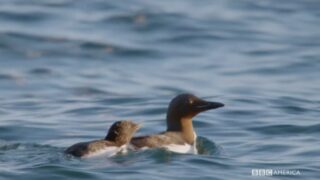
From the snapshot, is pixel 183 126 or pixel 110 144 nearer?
pixel 110 144

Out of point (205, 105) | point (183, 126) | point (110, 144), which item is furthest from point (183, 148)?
point (110, 144)

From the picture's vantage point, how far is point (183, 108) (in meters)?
14.7

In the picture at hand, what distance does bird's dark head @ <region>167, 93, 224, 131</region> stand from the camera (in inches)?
577

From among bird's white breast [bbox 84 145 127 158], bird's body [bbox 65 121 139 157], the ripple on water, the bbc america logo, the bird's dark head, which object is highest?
the bird's dark head

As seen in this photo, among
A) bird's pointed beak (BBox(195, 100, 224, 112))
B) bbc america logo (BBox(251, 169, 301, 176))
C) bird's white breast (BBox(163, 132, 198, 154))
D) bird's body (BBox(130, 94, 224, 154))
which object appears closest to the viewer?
bbc america logo (BBox(251, 169, 301, 176))

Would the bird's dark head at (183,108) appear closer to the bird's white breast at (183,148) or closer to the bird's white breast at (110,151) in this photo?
the bird's white breast at (183,148)

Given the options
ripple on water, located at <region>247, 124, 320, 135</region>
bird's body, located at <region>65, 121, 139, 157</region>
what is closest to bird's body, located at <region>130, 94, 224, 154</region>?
bird's body, located at <region>65, 121, 139, 157</region>

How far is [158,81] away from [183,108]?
6258mm

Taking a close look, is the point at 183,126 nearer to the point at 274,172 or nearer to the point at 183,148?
the point at 183,148

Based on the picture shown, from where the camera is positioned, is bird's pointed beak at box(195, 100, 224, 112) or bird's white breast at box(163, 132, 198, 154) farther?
bird's pointed beak at box(195, 100, 224, 112)

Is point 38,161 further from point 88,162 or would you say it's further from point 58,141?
point 58,141

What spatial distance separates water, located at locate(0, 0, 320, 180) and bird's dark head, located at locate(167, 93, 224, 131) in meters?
0.42

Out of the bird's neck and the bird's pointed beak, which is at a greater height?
the bird's pointed beak

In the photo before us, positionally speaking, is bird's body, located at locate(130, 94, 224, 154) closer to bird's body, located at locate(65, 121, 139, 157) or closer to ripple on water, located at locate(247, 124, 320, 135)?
bird's body, located at locate(65, 121, 139, 157)
